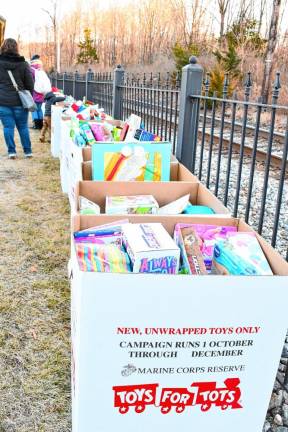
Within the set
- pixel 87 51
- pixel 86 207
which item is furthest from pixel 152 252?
pixel 87 51

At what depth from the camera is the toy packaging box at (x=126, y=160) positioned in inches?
115

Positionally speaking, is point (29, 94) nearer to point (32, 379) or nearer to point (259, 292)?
point (32, 379)

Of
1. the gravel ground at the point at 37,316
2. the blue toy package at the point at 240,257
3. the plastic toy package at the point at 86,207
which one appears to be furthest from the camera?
the plastic toy package at the point at 86,207

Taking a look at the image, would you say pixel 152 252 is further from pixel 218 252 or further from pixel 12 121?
pixel 12 121

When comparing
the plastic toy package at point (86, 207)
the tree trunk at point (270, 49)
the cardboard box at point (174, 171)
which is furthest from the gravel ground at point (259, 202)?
the tree trunk at point (270, 49)

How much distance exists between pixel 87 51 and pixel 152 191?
4374cm

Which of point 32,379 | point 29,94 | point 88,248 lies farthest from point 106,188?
point 29,94

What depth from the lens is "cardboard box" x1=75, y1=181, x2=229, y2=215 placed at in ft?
8.01

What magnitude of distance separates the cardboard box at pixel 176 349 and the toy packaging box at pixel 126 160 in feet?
4.99

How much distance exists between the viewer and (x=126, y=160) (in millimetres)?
2934

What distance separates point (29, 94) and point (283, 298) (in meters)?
6.41

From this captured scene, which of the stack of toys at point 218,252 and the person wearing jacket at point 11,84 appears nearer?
the stack of toys at point 218,252

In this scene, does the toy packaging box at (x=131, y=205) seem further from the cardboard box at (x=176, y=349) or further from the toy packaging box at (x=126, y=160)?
the cardboard box at (x=176, y=349)

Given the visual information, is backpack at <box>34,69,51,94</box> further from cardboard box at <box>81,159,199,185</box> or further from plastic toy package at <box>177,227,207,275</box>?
plastic toy package at <box>177,227,207,275</box>
